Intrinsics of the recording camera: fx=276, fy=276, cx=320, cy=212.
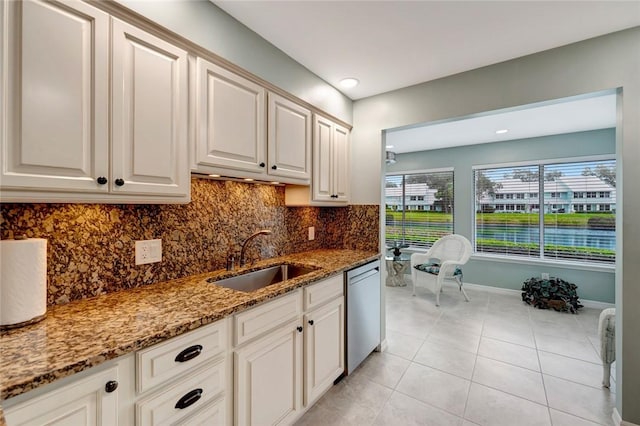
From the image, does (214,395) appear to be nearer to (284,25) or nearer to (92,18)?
(92,18)

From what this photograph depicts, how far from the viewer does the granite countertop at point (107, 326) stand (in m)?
0.76

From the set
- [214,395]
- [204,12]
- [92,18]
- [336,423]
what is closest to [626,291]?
[336,423]

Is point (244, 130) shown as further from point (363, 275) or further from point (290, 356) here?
point (363, 275)

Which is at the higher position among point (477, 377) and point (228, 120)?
point (228, 120)

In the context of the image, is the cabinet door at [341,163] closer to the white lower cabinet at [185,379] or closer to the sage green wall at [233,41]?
the sage green wall at [233,41]

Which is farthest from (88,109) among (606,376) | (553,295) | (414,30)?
(553,295)

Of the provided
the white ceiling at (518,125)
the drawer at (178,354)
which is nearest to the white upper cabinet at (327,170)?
the white ceiling at (518,125)

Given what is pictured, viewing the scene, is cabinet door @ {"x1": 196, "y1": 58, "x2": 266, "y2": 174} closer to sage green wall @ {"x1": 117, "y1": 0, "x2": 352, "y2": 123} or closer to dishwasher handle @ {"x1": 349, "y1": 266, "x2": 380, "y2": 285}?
sage green wall @ {"x1": 117, "y1": 0, "x2": 352, "y2": 123}

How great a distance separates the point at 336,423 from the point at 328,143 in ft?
6.96

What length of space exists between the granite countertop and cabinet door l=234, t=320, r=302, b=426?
10.3 inches

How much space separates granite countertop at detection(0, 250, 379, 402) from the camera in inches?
30.1

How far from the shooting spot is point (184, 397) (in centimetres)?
108

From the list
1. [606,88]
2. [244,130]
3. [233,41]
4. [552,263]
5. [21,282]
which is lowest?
Answer: [552,263]

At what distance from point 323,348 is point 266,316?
684 mm
